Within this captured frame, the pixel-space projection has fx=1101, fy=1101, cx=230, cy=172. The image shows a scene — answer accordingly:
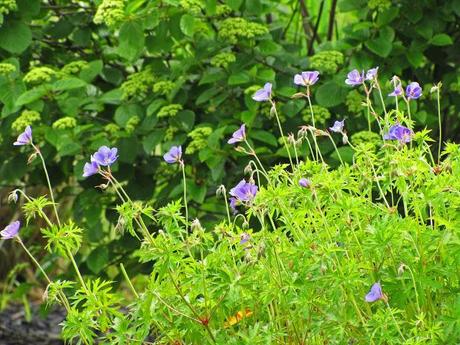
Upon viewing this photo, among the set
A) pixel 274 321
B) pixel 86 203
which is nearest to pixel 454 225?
pixel 274 321

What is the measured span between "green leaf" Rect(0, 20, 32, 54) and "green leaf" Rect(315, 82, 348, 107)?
98 cm

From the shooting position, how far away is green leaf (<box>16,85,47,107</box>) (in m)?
3.46

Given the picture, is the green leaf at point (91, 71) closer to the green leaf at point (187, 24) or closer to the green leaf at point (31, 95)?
the green leaf at point (31, 95)

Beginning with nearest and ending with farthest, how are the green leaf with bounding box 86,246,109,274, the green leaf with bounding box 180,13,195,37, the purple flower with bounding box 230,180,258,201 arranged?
the purple flower with bounding box 230,180,258,201
the green leaf with bounding box 180,13,195,37
the green leaf with bounding box 86,246,109,274

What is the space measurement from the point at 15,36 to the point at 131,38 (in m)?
0.48

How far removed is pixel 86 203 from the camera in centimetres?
394

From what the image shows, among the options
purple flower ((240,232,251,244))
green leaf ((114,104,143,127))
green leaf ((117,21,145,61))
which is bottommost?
green leaf ((114,104,143,127))

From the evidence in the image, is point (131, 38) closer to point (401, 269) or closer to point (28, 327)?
point (401, 269)

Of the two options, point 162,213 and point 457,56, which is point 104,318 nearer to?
point 162,213

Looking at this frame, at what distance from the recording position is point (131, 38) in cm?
344

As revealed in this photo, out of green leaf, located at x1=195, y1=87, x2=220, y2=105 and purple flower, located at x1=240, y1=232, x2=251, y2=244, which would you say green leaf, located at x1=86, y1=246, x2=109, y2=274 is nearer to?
green leaf, located at x1=195, y1=87, x2=220, y2=105

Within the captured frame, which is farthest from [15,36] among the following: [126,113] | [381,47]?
[381,47]

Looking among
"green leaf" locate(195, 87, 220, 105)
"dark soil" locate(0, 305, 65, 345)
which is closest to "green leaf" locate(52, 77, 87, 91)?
"green leaf" locate(195, 87, 220, 105)

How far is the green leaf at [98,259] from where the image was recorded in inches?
159
